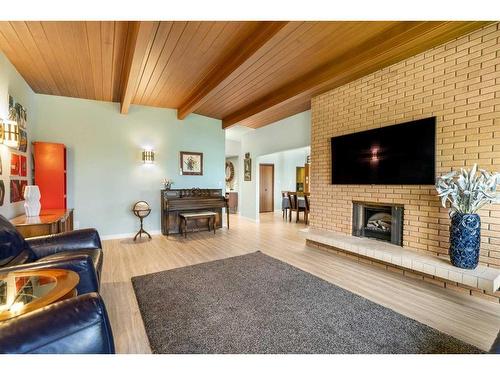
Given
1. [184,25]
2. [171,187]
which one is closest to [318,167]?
[184,25]

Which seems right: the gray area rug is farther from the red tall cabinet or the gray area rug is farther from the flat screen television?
the red tall cabinet

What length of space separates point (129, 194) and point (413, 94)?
519cm

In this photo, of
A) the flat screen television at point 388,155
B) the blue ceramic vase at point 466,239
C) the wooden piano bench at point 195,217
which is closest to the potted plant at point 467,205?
the blue ceramic vase at point 466,239

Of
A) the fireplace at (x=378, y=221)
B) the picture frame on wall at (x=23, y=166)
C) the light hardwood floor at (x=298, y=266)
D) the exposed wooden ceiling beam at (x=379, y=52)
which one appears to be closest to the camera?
the light hardwood floor at (x=298, y=266)

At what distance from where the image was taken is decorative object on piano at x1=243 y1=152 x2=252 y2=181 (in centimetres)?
715

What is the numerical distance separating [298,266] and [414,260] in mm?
1361

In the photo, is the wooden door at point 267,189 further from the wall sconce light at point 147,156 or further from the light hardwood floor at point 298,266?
the wall sconce light at point 147,156

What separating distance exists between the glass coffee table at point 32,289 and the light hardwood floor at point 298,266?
0.65 metres

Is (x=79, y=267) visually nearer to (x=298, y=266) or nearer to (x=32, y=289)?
(x=32, y=289)

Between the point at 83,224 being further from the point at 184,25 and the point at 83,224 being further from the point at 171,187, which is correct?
the point at 184,25

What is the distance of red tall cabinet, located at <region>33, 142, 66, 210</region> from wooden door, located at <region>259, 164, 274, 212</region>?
5.98 m

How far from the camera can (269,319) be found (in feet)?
6.22

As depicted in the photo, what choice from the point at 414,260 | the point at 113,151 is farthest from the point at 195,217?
the point at 414,260

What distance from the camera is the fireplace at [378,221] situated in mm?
3012
